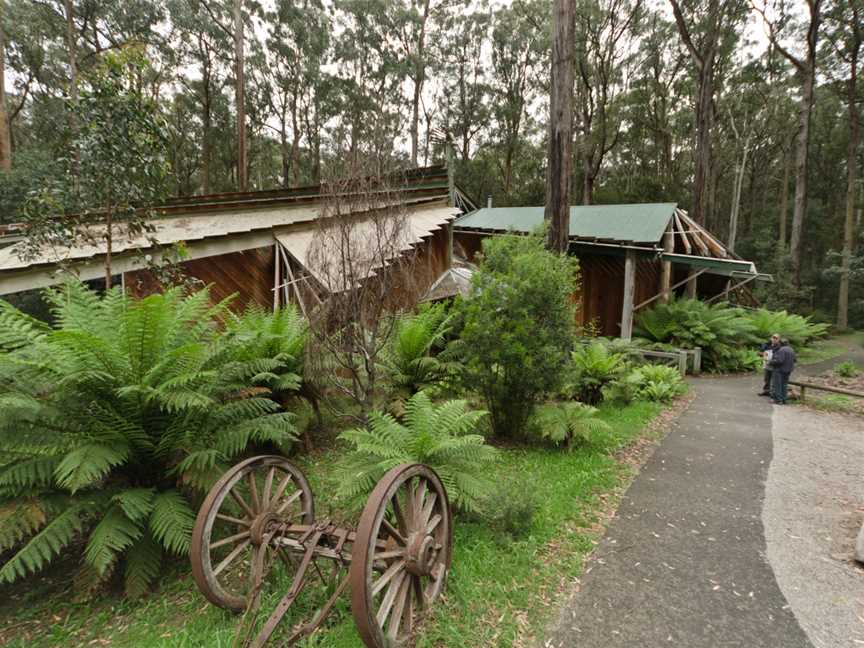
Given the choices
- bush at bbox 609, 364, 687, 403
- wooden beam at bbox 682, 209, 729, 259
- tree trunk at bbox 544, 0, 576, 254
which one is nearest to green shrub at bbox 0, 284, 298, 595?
tree trunk at bbox 544, 0, 576, 254

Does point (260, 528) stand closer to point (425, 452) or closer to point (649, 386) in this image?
point (425, 452)

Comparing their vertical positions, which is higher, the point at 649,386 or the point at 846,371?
the point at 649,386

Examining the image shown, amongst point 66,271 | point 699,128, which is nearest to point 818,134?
point 699,128

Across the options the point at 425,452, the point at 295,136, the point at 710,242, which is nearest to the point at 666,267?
the point at 710,242

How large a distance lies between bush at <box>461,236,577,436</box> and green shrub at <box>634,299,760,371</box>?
8212 mm

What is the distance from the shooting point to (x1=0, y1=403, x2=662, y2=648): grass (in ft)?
8.16

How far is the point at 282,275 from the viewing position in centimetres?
755

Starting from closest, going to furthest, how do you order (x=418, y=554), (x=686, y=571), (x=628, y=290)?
1. (x=418, y=554)
2. (x=686, y=571)
3. (x=628, y=290)

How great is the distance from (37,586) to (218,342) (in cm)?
208

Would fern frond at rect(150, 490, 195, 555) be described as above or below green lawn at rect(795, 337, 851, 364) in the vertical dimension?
above

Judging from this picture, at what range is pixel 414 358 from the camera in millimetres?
5316

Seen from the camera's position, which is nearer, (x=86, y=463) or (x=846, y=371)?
(x=86, y=463)

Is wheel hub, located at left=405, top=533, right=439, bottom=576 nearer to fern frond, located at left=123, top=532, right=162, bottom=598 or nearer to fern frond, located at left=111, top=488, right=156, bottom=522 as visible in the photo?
fern frond, located at left=111, top=488, right=156, bottom=522

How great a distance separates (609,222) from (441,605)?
39.9ft
